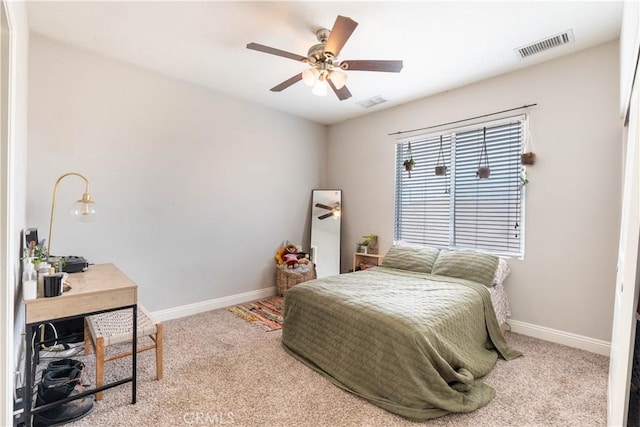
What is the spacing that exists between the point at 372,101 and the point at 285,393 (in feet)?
11.2

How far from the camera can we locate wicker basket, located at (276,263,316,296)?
13.4ft

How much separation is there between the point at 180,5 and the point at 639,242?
2.99 m

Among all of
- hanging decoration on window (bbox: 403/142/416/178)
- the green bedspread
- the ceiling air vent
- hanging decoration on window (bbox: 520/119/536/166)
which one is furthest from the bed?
the ceiling air vent

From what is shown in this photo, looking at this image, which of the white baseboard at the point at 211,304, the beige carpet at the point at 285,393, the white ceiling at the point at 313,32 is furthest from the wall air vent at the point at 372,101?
the beige carpet at the point at 285,393

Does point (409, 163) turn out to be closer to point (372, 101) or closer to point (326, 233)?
point (372, 101)

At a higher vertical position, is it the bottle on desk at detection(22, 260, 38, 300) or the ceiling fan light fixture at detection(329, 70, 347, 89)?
the ceiling fan light fixture at detection(329, 70, 347, 89)

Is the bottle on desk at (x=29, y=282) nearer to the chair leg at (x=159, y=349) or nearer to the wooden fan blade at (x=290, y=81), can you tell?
the chair leg at (x=159, y=349)

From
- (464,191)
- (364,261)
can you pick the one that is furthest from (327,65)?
(364,261)

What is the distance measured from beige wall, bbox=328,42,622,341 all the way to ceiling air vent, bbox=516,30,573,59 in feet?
0.95

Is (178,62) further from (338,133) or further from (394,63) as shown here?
(338,133)

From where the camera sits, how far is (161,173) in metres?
3.26

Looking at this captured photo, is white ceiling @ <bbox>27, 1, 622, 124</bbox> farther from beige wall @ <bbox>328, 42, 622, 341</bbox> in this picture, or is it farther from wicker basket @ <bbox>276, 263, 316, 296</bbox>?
wicker basket @ <bbox>276, 263, 316, 296</bbox>

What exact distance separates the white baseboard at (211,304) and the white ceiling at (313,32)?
2589 millimetres

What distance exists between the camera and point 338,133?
4.84 m
